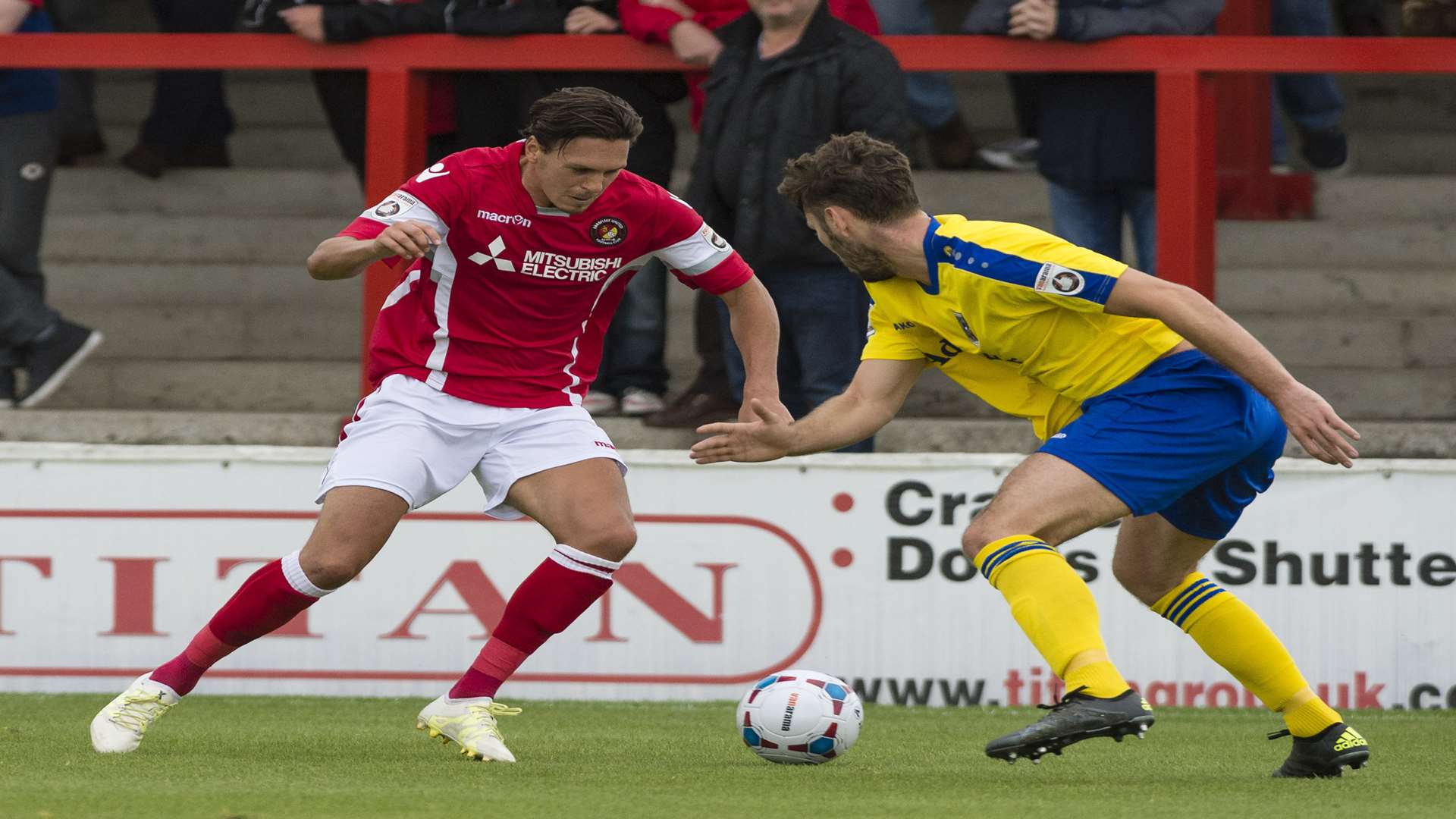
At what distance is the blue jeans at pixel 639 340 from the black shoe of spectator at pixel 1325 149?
3.30 m

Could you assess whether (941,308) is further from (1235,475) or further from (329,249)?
(329,249)

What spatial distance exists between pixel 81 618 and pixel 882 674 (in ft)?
9.12

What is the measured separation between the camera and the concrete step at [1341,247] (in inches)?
390

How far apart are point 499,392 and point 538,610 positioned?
1.90ft

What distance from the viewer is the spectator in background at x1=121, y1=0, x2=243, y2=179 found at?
10414mm

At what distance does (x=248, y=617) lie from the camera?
5.13m

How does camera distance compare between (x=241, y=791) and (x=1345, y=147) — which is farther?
Answer: (x=1345, y=147)

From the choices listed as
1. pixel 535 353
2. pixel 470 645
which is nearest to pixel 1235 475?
pixel 535 353

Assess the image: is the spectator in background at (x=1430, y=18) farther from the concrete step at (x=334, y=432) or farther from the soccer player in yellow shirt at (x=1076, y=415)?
the soccer player in yellow shirt at (x=1076, y=415)

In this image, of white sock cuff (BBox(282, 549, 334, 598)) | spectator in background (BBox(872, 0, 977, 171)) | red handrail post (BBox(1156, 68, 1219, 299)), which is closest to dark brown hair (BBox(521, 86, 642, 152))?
white sock cuff (BBox(282, 549, 334, 598))

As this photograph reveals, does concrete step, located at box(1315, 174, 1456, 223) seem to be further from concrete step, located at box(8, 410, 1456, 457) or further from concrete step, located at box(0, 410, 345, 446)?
concrete step, located at box(0, 410, 345, 446)

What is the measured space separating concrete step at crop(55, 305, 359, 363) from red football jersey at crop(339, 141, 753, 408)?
14.5ft

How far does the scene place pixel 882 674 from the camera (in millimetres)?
7078

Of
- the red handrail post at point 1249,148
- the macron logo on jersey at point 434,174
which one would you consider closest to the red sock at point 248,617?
the macron logo on jersey at point 434,174
